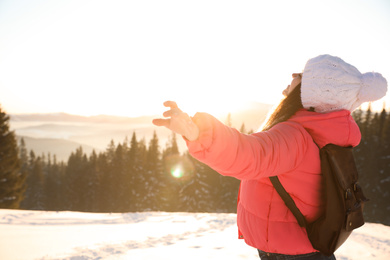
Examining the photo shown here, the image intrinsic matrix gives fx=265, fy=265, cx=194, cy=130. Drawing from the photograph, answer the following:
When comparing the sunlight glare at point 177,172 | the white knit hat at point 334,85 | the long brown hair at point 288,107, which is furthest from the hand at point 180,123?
the sunlight glare at point 177,172

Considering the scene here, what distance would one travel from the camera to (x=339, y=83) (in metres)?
1.58

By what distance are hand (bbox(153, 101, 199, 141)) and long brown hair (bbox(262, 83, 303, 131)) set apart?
0.59 meters

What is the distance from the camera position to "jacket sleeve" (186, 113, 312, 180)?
1.24 metres

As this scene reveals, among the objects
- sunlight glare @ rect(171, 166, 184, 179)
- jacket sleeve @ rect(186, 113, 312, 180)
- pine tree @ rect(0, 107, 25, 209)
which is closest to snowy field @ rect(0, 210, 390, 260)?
jacket sleeve @ rect(186, 113, 312, 180)

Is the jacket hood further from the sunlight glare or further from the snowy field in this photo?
the sunlight glare

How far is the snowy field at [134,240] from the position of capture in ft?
14.1

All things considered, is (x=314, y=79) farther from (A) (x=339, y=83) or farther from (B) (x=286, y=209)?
(B) (x=286, y=209)

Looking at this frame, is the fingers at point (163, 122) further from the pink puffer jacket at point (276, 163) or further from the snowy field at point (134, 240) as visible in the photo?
the snowy field at point (134, 240)

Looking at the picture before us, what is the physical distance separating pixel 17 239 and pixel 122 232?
2.02m

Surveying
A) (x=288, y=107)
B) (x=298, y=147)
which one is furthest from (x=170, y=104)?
(x=288, y=107)

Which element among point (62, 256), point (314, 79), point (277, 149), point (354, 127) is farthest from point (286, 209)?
point (62, 256)

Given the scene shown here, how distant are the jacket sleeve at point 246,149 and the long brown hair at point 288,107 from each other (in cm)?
16

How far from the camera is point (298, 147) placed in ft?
4.66

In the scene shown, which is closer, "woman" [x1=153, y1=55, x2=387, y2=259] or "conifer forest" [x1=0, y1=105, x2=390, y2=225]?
"woman" [x1=153, y1=55, x2=387, y2=259]
